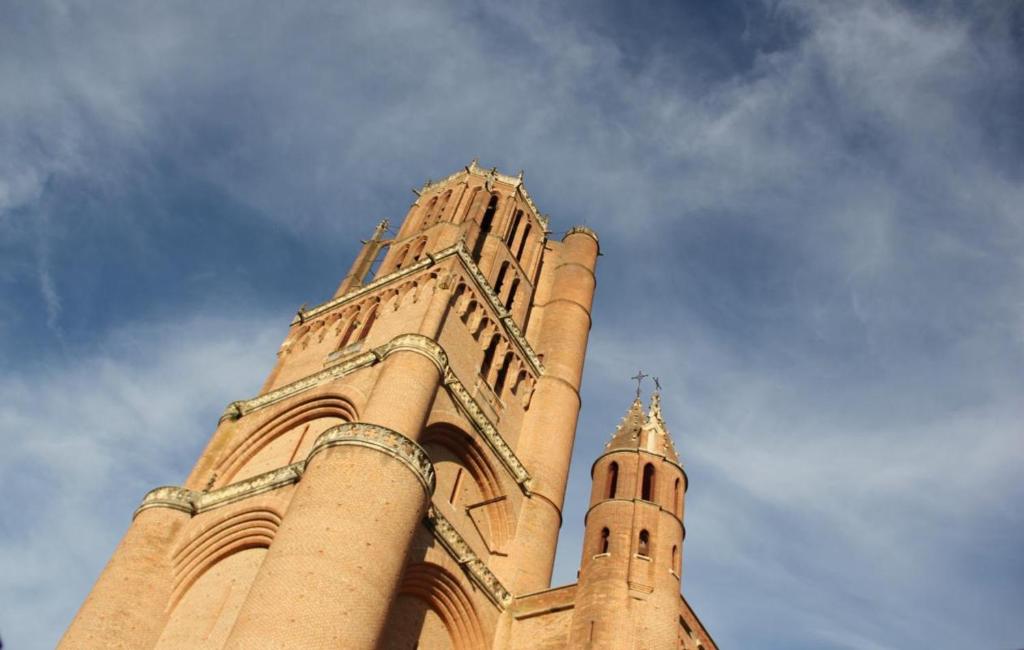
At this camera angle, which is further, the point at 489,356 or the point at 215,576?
the point at 489,356

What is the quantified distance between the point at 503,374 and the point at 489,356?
31.2 inches

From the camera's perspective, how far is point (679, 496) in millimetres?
21938

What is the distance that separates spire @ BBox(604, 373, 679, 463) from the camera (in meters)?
22.6

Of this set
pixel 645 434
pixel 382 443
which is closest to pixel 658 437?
pixel 645 434

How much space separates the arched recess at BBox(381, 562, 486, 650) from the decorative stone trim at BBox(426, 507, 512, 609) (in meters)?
0.55

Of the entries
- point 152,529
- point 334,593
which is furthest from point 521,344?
point 334,593

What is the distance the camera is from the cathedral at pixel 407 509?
1562 centimetres

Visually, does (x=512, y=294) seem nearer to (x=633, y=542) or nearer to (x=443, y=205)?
(x=443, y=205)

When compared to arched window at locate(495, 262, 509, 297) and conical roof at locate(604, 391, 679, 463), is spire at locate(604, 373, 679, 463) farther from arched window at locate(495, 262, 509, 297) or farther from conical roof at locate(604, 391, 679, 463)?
arched window at locate(495, 262, 509, 297)

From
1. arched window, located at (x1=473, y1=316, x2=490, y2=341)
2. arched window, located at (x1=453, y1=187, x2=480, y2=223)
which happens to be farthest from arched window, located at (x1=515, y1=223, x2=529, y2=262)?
arched window, located at (x1=473, y1=316, x2=490, y2=341)

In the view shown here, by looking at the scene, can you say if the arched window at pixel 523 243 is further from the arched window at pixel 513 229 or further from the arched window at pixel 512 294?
the arched window at pixel 512 294

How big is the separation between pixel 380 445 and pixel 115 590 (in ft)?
22.5

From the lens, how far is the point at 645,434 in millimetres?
22922

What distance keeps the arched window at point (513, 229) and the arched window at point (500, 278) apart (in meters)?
1.81
